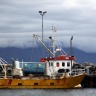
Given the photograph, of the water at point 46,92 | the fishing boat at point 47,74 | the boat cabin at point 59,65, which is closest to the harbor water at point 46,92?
the water at point 46,92

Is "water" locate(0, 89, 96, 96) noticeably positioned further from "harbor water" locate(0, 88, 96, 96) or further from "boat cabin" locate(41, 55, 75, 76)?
"boat cabin" locate(41, 55, 75, 76)

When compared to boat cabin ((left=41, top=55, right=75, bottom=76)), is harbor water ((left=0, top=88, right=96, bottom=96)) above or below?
below

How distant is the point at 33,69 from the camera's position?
4117 inches

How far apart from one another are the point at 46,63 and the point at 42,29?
39.9 ft

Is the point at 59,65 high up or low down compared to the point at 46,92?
up

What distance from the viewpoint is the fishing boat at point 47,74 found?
331ft

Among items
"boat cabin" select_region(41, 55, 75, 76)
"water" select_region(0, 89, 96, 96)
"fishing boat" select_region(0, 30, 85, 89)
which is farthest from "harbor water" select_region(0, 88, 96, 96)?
"boat cabin" select_region(41, 55, 75, 76)

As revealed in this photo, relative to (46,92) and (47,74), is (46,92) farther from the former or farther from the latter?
(47,74)

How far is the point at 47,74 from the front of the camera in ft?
339

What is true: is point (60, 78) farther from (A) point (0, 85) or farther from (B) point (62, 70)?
(A) point (0, 85)

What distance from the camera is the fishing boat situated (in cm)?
10075

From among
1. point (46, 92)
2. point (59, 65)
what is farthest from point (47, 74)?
point (46, 92)

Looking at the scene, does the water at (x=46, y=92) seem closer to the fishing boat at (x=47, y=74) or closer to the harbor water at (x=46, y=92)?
the harbor water at (x=46, y=92)

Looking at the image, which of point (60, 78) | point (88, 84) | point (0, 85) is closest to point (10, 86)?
point (0, 85)
